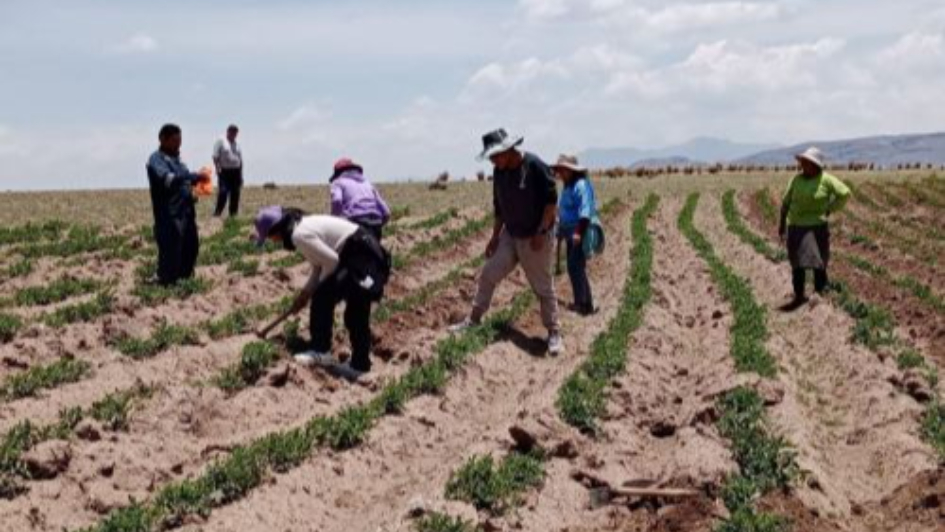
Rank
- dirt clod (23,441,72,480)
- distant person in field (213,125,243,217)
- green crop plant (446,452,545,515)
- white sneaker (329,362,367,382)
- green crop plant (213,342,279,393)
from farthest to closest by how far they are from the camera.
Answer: distant person in field (213,125,243,217) → white sneaker (329,362,367,382) → green crop plant (213,342,279,393) → dirt clod (23,441,72,480) → green crop plant (446,452,545,515)

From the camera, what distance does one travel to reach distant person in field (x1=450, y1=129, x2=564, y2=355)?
10.8 m

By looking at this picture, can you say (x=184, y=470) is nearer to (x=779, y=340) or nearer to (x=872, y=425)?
(x=872, y=425)

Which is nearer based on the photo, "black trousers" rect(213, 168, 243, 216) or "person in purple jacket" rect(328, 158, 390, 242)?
"person in purple jacket" rect(328, 158, 390, 242)

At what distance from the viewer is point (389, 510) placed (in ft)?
22.6

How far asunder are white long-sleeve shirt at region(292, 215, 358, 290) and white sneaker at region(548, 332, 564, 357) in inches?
102

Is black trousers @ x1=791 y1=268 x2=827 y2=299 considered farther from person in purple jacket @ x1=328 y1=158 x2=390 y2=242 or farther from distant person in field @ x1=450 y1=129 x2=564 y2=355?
person in purple jacket @ x1=328 y1=158 x2=390 y2=242

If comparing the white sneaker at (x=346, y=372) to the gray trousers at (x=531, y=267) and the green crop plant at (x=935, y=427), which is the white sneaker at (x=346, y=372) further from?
the green crop plant at (x=935, y=427)

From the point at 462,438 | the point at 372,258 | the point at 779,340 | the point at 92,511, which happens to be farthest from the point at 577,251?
the point at 92,511

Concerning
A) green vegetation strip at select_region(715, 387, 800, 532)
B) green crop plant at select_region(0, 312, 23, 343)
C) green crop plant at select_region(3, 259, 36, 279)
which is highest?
green crop plant at select_region(3, 259, 36, 279)

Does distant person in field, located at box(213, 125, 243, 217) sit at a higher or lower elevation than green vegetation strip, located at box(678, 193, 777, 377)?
higher

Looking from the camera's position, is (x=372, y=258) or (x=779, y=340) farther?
(x=779, y=340)

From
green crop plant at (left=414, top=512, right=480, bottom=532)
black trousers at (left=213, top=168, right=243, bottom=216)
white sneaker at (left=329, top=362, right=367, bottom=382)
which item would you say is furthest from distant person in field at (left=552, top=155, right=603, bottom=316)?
black trousers at (left=213, top=168, right=243, bottom=216)

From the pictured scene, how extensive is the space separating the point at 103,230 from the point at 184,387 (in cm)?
1220

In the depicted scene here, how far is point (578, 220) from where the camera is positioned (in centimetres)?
1330
